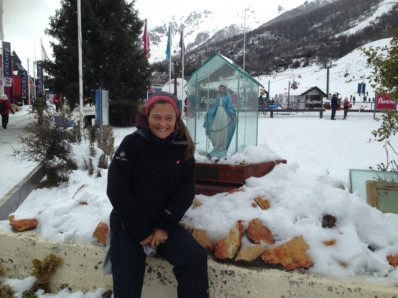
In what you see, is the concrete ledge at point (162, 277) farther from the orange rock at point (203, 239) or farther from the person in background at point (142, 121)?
the person in background at point (142, 121)

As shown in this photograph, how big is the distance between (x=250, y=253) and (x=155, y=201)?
0.74m

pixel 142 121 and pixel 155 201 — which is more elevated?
pixel 142 121

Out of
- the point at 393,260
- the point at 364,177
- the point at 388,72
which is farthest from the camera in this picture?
the point at 364,177

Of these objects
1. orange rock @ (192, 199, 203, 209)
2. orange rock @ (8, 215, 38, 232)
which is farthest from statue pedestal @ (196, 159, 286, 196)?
orange rock @ (8, 215, 38, 232)

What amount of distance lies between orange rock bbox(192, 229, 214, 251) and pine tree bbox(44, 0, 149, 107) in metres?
14.3

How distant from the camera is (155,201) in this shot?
2396 mm

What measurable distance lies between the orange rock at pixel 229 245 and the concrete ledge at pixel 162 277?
65 millimetres

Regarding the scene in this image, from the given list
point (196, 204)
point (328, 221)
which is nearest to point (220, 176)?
point (196, 204)

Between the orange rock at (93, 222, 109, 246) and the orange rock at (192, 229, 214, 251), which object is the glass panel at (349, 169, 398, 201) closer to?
the orange rock at (192, 229, 214, 251)

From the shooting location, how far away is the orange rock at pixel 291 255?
2.43 meters

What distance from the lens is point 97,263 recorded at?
279 cm

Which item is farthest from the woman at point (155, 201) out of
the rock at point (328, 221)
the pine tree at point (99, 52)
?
the pine tree at point (99, 52)

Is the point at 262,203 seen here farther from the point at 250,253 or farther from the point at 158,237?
the point at 158,237

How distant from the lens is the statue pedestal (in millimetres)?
3174
